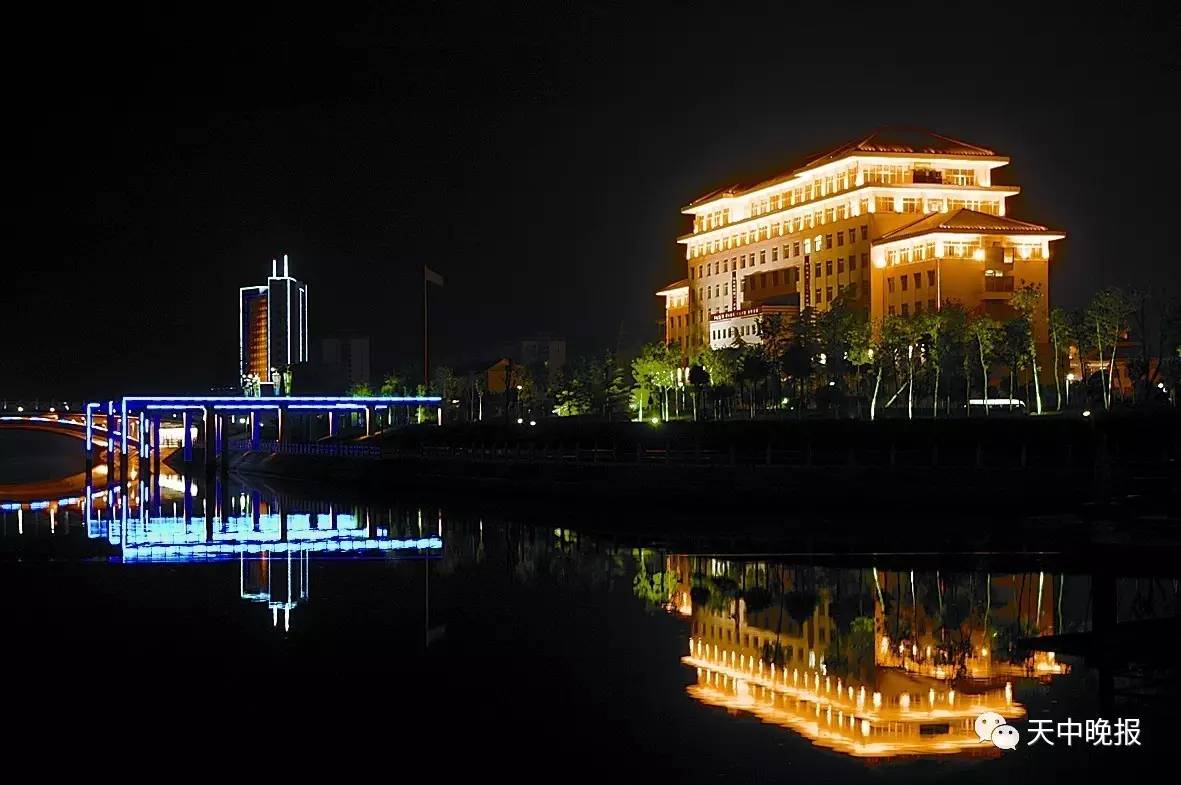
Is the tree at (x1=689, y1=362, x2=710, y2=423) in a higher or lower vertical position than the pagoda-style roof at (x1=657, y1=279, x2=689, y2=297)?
lower

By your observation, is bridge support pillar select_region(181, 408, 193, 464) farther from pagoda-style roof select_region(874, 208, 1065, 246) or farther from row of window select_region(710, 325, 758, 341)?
pagoda-style roof select_region(874, 208, 1065, 246)

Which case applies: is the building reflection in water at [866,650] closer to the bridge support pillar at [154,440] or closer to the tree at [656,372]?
the tree at [656,372]

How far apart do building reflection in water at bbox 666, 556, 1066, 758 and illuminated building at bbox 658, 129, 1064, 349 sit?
175 ft

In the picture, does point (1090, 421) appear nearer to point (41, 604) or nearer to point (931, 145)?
point (41, 604)

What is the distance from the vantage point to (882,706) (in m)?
21.1

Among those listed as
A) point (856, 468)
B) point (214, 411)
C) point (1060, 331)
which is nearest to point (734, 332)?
point (1060, 331)

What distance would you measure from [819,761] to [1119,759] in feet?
11.6

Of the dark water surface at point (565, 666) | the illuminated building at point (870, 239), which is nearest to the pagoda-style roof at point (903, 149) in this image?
the illuminated building at point (870, 239)

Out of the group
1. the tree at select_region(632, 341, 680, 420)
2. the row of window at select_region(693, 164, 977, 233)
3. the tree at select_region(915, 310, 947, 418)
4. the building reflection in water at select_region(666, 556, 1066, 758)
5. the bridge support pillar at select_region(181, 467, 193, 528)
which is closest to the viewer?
the building reflection in water at select_region(666, 556, 1066, 758)

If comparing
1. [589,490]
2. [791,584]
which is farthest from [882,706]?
[589,490]

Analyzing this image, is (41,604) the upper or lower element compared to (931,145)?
lower

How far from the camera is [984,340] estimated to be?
249 ft

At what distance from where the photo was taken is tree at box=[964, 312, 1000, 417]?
Result: 75.7 metres

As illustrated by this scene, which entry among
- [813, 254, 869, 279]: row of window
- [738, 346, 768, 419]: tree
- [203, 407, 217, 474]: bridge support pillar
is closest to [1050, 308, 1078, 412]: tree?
[738, 346, 768, 419]: tree
